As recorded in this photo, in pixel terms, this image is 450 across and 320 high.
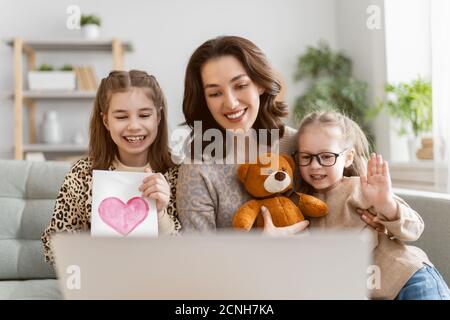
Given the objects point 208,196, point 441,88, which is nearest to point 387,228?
point 208,196

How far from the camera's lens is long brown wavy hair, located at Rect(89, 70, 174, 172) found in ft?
4.12

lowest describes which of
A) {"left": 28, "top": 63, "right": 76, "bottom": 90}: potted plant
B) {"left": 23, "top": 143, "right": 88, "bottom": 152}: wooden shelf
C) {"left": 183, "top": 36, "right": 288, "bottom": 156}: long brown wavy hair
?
{"left": 23, "top": 143, "right": 88, "bottom": 152}: wooden shelf

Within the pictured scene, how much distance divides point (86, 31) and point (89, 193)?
2589 millimetres

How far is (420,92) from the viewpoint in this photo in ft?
9.81

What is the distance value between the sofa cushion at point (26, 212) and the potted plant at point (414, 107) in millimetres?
2049

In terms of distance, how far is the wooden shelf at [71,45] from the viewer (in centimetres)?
350

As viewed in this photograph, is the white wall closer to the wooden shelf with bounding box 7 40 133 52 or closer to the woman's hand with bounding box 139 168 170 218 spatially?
the wooden shelf with bounding box 7 40 133 52

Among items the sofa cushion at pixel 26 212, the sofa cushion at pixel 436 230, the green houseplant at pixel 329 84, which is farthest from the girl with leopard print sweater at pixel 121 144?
the green houseplant at pixel 329 84

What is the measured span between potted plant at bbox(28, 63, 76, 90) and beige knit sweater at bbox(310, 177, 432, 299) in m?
2.61

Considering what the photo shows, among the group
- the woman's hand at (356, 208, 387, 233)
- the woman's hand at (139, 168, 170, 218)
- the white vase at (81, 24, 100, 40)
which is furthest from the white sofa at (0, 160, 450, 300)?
the white vase at (81, 24, 100, 40)

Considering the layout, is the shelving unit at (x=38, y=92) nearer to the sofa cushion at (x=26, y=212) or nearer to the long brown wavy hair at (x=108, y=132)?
the sofa cushion at (x=26, y=212)

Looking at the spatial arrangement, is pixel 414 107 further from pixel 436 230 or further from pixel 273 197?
pixel 273 197
